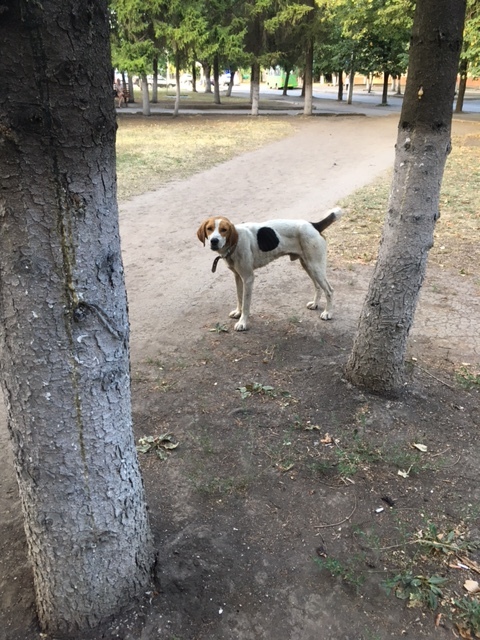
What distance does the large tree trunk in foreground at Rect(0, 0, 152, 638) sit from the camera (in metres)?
1.52

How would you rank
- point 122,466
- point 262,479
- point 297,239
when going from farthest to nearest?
point 297,239 → point 262,479 → point 122,466

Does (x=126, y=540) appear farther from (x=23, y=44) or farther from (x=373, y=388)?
(x=373, y=388)

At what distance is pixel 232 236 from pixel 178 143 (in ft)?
49.2

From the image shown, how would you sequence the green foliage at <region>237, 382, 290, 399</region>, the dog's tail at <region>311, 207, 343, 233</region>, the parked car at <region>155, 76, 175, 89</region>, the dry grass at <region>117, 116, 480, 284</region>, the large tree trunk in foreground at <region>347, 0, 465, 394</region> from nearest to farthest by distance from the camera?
1. the large tree trunk in foreground at <region>347, 0, 465, 394</region>
2. the green foliage at <region>237, 382, 290, 399</region>
3. the dog's tail at <region>311, 207, 343, 233</region>
4. the dry grass at <region>117, 116, 480, 284</region>
5. the parked car at <region>155, 76, 175, 89</region>

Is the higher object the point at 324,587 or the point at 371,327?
the point at 371,327

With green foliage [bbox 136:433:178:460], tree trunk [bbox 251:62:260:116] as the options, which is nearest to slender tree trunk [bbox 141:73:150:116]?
tree trunk [bbox 251:62:260:116]

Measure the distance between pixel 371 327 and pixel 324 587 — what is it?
1.89 m

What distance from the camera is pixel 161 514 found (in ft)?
9.71

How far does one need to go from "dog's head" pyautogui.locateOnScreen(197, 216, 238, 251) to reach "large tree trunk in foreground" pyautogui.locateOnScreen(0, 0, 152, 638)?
2790 mm

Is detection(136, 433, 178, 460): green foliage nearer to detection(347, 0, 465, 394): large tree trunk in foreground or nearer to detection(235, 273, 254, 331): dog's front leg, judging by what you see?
detection(347, 0, 465, 394): large tree trunk in foreground

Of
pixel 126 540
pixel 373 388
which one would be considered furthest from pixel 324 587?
pixel 373 388

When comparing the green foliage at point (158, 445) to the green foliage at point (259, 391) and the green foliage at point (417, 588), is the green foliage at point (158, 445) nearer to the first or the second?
the green foliage at point (259, 391)

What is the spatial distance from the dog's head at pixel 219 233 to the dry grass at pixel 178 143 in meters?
6.86

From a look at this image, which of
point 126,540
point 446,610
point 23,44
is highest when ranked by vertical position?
point 23,44
